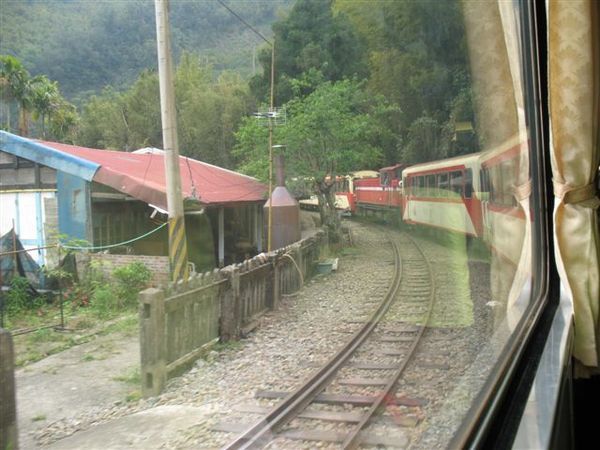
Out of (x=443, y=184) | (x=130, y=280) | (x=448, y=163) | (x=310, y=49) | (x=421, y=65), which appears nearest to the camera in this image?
(x=130, y=280)

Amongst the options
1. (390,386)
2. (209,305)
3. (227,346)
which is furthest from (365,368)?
(209,305)

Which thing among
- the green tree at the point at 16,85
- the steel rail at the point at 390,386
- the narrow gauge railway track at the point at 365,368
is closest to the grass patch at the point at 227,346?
the narrow gauge railway track at the point at 365,368

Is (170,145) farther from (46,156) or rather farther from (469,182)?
(469,182)

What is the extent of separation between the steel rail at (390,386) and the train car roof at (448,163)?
0.98 metres

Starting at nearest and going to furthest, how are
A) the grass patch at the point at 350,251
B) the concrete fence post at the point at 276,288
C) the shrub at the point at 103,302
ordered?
the shrub at the point at 103,302 → the concrete fence post at the point at 276,288 → the grass patch at the point at 350,251

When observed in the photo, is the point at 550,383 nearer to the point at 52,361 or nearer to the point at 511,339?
the point at 511,339

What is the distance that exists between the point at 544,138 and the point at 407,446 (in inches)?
59.4

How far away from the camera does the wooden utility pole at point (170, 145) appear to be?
4.31 feet

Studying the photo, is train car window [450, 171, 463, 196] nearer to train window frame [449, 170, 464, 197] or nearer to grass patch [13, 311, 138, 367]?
train window frame [449, 170, 464, 197]

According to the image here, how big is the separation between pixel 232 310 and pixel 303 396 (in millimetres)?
893

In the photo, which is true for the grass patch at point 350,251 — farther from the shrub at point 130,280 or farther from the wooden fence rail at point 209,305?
the shrub at point 130,280

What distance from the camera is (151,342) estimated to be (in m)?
1.71

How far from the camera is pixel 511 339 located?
194cm

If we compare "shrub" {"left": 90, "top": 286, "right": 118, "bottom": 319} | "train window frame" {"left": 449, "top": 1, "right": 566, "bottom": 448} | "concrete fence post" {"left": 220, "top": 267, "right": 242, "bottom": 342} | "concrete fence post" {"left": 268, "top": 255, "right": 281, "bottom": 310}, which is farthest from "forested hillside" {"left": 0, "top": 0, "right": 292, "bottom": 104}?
"concrete fence post" {"left": 268, "top": 255, "right": 281, "bottom": 310}
